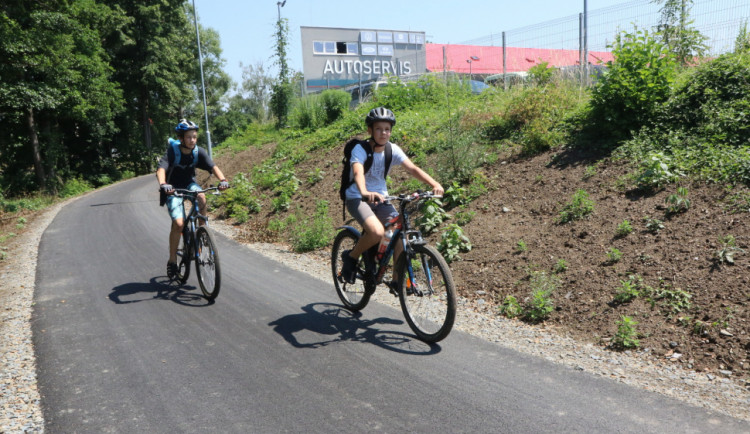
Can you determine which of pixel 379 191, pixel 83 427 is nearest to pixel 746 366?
pixel 379 191

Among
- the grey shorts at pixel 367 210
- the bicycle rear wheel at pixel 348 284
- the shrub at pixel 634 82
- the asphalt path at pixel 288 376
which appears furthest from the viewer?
the shrub at pixel 634 82

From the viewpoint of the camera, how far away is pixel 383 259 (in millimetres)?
5125

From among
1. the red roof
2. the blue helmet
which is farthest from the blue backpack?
the red roof

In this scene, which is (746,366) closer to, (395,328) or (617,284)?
(617,284)

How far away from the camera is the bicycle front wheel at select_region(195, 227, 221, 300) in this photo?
6.06 metres

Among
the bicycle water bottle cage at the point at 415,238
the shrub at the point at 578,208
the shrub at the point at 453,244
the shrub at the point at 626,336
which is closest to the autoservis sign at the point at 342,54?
the shrub at the point at 453,244

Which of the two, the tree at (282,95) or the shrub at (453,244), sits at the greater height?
the tree at (282,95)

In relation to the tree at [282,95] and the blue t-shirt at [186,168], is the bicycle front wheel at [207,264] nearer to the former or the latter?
the blue t-shirt at [186,168]

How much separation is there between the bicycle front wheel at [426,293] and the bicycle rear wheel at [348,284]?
0.69 meters

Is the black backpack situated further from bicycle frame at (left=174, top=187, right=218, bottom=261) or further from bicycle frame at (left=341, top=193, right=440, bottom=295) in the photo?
bicycle frame at (left=174, top=187, right=218, bottom=261)

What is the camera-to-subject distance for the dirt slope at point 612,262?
448 cm

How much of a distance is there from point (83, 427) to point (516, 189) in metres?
6.96

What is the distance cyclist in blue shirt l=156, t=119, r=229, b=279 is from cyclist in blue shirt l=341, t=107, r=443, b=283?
2.14m

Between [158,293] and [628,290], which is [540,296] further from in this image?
[158,293]
